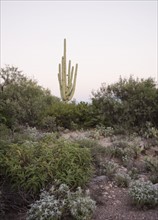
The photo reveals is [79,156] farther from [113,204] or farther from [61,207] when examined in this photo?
[61,207]

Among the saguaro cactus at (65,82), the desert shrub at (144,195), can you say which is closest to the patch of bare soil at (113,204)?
the desert shrub at (144,195)

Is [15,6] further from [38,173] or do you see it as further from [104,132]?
[38,173]

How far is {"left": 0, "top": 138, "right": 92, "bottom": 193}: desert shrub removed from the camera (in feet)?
16.4

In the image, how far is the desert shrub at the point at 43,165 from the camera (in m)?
4.98

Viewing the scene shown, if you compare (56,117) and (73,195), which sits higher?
(56,117)

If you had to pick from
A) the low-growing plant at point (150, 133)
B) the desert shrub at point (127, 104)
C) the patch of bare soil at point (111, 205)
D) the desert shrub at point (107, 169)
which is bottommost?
the patch of bare soil at point (111, 205)

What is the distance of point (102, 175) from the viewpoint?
21.1ft

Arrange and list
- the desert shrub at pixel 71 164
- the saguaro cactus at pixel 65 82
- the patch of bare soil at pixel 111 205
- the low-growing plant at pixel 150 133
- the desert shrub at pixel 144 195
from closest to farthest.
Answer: the patch of bare soil at pixel 111 205 < the desert shrub at pixel 144 195 < the desert shrub at pixel 71 164 < the low-growing plant at pixel 150 133 < the saguaro cactus at pixel 65 82

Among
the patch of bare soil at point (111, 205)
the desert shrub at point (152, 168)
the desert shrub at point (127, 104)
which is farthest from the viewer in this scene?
the desert shrub at point (127, 104)

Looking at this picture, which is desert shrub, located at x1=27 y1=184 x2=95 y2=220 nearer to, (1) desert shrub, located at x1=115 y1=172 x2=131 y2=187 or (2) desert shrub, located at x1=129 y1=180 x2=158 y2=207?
(2) desert shrub, located at x1=129 y1=180 x2=158 y2=207

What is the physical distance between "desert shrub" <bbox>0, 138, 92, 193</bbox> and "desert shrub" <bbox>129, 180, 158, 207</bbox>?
80 cm

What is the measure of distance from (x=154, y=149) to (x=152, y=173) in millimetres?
2493

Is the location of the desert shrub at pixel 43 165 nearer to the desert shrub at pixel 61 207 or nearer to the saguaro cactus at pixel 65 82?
the desert shrub at pixel 61 207

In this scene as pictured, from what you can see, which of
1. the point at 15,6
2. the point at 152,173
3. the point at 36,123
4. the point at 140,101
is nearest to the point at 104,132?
the point at 140,101
